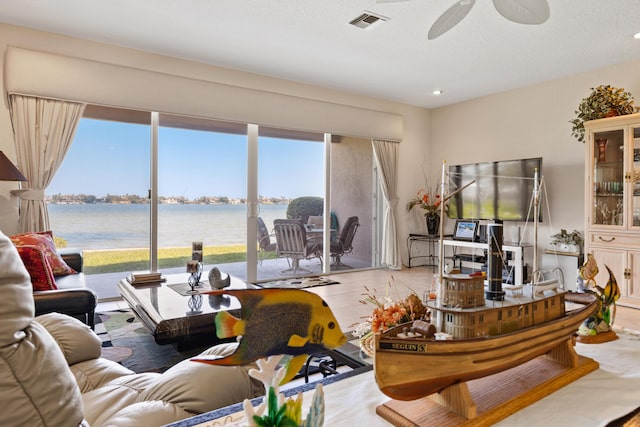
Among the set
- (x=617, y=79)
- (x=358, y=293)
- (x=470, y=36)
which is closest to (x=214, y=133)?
(x=358, y=293)

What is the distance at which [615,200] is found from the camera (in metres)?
4.02

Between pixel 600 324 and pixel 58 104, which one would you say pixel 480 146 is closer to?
pixel 600 324

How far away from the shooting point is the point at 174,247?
4.69 meters

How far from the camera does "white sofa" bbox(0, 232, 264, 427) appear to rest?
66 cm

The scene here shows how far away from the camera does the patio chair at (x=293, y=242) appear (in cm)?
537

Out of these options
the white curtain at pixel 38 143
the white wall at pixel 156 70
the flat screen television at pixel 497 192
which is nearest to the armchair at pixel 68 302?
the white curtain at pixel 38 143

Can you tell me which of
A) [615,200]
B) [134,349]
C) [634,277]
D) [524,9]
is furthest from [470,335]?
[615,200]

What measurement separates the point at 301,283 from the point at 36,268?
316cm

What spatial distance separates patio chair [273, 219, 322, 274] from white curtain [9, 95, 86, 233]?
262 cm

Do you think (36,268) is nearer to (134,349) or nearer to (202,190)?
(134,349)

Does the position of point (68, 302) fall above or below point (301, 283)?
above

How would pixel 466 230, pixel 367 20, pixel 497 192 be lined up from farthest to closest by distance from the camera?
pixel 466 230 → pixel 497 192 → pixel 367 20

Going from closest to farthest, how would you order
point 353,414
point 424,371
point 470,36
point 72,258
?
point 424,371 → point 353,414 → point 72,258 → point 470,36

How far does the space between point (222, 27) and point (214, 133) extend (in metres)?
1.56
